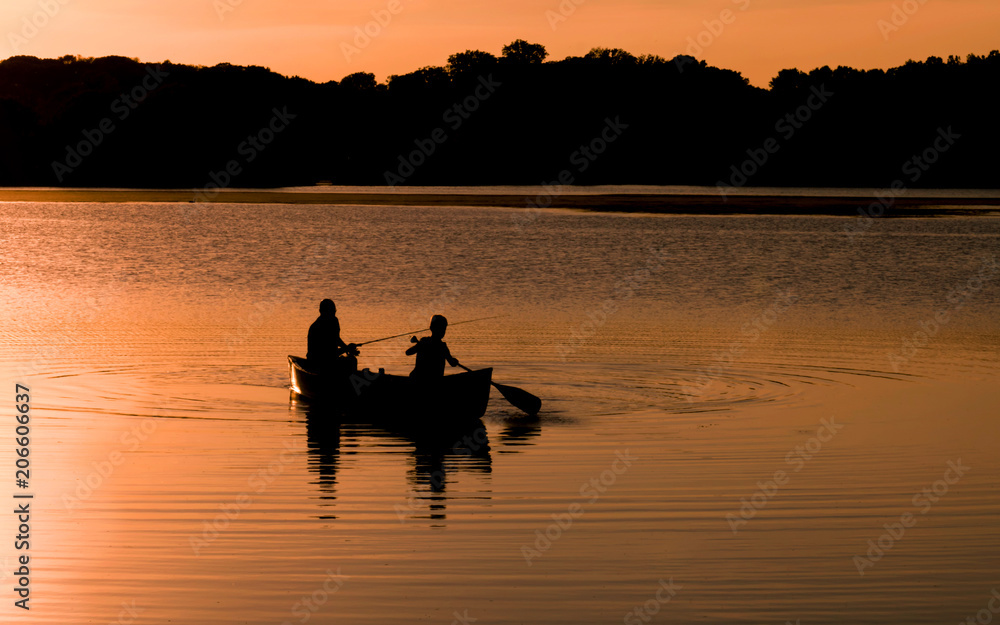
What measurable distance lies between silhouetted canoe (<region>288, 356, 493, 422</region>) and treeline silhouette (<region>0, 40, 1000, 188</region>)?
333 ft

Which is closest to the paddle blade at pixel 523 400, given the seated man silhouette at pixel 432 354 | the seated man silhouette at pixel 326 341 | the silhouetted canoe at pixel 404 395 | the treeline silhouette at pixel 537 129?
the silhouetted canoe at pixel 404 395

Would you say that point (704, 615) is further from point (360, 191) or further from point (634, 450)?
point (360, 191)

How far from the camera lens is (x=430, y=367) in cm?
1653

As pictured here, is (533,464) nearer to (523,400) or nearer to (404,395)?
(404,395)

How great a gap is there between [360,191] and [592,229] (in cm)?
6840

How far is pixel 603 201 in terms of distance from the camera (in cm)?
9500

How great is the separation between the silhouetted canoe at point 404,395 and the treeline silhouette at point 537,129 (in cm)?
10137

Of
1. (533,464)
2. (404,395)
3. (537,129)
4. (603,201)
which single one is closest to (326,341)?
(404,395)

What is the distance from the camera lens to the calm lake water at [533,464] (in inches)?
361

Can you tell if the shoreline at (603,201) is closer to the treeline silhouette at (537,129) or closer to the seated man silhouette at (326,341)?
the treeline silhouette at (537,129)

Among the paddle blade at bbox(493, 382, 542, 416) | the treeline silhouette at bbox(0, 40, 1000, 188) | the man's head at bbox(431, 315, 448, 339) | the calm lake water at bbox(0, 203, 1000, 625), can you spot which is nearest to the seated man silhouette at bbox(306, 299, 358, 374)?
the calm lake water at bbox(0, 203, 1000, 625)

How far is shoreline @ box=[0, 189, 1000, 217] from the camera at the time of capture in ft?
260

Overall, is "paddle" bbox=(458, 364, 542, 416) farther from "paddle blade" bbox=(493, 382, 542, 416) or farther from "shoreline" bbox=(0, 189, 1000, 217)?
"shoreline" bbox=(0, 189, 1000, 217)

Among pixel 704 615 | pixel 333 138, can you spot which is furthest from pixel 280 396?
pixel 333 138
